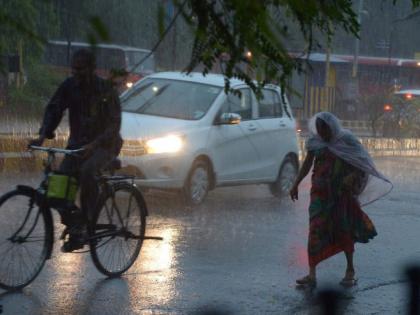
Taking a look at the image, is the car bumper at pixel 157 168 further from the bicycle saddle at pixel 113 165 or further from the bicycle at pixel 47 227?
the bicycle saddle at pixel 113 165

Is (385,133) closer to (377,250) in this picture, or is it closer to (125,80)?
(377,250)

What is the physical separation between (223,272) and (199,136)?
4.66 meters

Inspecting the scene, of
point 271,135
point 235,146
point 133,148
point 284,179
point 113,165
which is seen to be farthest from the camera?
point 284,179

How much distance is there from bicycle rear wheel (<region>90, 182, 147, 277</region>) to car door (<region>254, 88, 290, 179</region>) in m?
6.11

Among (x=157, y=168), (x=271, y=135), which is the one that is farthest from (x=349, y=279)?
(x=271, y=135)

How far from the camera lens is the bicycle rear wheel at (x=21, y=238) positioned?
6926 millimetres

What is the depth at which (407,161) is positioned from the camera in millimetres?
25297

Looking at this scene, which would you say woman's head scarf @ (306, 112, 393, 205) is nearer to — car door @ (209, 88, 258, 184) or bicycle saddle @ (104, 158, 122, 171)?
bicycle saddle @ (104, 158, 122, 171)

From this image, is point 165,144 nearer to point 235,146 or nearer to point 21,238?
point 235,146

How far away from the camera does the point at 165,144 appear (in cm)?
1245

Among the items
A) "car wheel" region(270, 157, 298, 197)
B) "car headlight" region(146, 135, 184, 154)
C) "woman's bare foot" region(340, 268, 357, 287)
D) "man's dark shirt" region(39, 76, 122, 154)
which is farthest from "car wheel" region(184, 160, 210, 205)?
"man's dark shirt" region(39, 76, 122, 154)

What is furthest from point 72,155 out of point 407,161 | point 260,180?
point 407,161

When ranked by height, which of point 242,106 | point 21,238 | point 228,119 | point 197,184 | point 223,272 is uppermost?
point 242,106

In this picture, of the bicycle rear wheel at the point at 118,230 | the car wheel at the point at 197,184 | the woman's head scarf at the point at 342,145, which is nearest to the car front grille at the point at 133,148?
the car wheel at the point at 197,184
